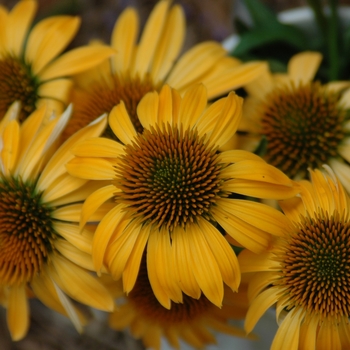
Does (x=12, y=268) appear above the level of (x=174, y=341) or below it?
above

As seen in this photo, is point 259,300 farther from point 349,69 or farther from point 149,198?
point 349,69

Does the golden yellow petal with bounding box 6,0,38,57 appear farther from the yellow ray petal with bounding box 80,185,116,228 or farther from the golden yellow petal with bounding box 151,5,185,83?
the yellow ray petal with bounding box 80,185,116,228

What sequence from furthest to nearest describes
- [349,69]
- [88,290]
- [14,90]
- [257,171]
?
[349,69], [14,90], [88,290], [257,171]

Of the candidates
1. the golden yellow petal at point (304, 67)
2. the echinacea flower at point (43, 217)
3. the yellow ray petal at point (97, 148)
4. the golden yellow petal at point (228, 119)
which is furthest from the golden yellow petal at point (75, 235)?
the golden yellow petal at point (304, 67)

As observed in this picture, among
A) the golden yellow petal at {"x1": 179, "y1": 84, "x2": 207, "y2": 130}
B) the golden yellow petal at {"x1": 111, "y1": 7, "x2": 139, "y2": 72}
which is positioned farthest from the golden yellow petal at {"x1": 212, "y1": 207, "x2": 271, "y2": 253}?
the golden yellow petal at {"x1": 111, "y1": 7, "x2": 139, "y2": 72}

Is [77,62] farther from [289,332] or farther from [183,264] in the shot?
[289,332]

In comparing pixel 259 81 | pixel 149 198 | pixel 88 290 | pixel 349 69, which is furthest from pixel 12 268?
pixel 349 69
